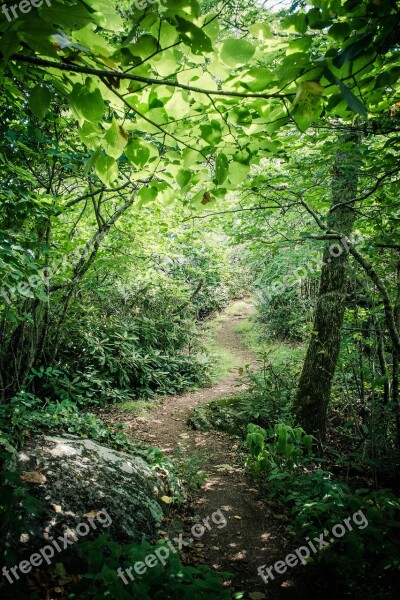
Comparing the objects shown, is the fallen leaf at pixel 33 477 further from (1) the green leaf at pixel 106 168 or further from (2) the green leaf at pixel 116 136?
(2) the green leaf at pixel 116 136

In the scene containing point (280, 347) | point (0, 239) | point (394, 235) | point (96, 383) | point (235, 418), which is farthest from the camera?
point (280, 347)

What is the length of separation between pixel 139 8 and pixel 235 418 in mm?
6415

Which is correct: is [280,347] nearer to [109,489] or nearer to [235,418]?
[235,418]

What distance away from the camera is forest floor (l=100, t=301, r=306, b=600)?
3.04 metres

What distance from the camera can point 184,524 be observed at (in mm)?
3516

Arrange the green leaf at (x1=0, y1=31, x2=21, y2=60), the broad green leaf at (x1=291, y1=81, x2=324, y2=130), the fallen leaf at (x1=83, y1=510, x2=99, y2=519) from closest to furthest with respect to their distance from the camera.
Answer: the green leaf at (x1=0, y1=31, x2=21, y2=60)
the broad green leaf at (x1=291, y1=81, x2=324, y2=130)
the fallen leaf at (x1=83, y1=510, x2=99, y2=519)

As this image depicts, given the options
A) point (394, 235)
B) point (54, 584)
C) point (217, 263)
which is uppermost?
point (217, 263)

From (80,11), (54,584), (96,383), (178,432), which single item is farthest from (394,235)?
(96,383)

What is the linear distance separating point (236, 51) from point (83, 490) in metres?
3.38

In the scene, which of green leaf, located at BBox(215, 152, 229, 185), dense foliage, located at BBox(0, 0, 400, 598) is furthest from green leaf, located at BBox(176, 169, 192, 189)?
green leaf, located at BBox(215, 152, 229, 185)

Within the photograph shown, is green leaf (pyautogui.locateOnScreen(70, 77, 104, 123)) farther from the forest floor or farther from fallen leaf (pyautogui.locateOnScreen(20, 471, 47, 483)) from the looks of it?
the forest floor

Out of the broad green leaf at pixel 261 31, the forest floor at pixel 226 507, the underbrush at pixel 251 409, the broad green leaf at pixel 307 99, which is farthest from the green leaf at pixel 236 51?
the underbrush at pixel 251 409

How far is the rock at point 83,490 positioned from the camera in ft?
8.73

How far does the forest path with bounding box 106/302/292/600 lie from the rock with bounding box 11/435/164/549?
0.52 meters
